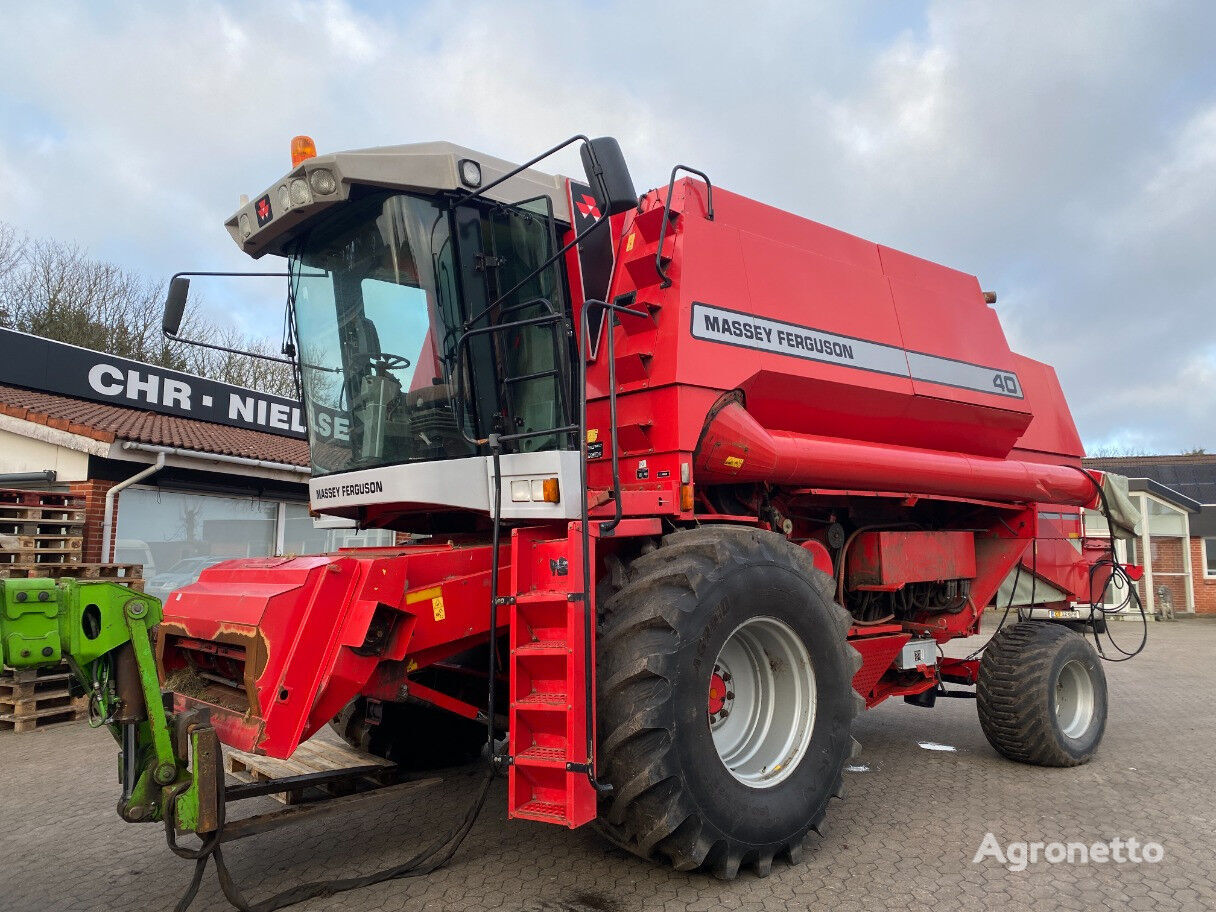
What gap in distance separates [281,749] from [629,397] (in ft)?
7.77

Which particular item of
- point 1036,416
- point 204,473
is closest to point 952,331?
point 1036,416

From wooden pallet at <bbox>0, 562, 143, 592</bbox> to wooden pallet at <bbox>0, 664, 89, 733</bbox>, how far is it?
877 millimetres

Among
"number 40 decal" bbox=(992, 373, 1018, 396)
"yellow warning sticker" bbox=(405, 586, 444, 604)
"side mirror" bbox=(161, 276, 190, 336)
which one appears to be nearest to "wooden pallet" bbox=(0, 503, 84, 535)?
"side mirror" bbox=(161, 276, 190, 336)

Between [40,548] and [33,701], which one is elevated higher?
[40,548]

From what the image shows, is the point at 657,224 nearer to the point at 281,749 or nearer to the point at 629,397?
the point at 629,397

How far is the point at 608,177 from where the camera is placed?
356cm

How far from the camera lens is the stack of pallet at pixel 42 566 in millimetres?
7805

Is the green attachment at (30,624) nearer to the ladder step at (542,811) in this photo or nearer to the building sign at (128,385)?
the ladder step at (542,811)

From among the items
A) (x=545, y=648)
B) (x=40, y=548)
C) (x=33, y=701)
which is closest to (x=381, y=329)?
(x=545, y=648)

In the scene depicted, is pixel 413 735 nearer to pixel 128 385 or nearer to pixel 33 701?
pixel 33 701

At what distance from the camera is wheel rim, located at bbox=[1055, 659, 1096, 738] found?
6.34m

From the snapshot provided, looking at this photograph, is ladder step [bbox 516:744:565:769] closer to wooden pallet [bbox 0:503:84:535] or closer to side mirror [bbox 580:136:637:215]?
side mirror [bbox 580:136:637:215]

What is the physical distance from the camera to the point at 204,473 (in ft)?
36.5

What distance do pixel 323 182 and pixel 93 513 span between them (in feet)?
25.0
